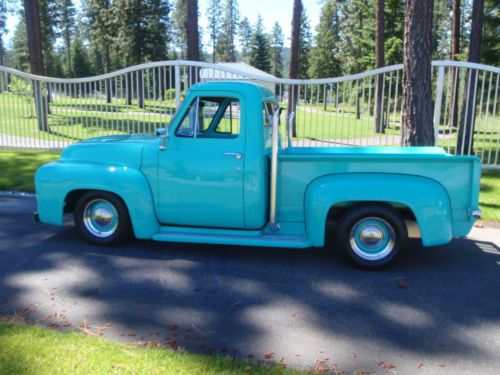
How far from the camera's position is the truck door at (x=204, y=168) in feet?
17.1

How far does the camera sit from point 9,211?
7.51m

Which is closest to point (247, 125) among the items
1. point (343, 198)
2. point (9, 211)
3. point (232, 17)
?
point (343, 198)

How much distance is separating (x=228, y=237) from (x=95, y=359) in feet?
7.58

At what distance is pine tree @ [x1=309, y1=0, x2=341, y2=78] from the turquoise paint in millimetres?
55339

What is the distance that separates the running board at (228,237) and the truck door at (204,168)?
0.28 ft

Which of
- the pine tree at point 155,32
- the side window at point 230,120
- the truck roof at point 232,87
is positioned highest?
the pine tree at point 155,32

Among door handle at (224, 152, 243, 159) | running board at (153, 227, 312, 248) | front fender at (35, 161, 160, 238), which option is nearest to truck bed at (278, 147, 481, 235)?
running board at (153, 227, 312, 248)

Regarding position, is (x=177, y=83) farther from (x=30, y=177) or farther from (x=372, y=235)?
(x=372, y=235)

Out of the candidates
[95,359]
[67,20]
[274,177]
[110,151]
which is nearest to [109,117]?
[110,151]

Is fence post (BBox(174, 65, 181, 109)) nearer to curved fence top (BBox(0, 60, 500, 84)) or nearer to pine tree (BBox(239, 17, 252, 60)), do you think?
curved fence top (BBox(0, 60, 500, 84))

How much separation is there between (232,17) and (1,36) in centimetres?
4543

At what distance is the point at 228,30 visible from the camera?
9994 centimetres

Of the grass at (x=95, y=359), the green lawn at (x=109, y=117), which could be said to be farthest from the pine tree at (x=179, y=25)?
the grass at (x=95, y=359)

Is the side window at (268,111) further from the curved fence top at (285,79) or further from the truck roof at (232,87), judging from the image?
the curved fence top at (285,79)
